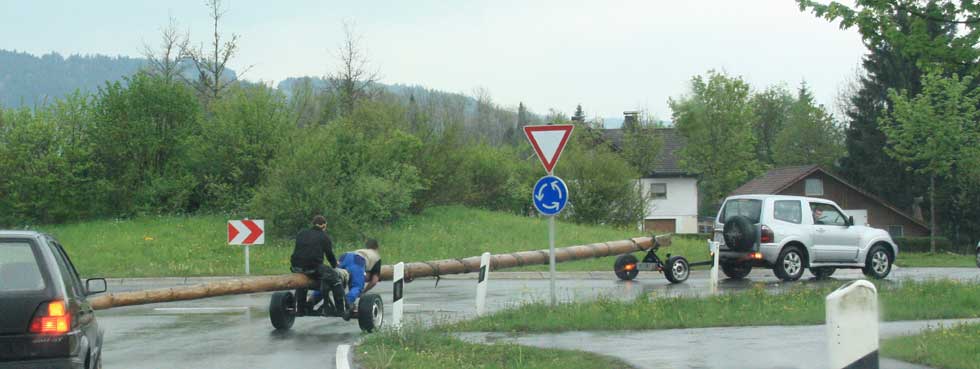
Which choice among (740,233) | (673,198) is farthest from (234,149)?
(673,198)

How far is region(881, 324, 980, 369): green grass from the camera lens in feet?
27.2

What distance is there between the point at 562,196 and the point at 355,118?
23.9 metres

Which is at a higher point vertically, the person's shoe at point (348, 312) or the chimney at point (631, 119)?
the chimney at point (631, 119)

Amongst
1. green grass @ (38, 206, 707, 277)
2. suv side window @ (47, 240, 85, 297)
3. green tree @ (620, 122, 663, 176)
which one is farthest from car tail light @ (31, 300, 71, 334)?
green tree @ (620, 122, 663, 176)

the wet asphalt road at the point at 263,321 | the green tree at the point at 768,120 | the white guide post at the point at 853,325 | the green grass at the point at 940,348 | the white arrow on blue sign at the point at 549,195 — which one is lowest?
the wet asphalt road at the point at 263,321

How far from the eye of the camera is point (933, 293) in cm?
1434

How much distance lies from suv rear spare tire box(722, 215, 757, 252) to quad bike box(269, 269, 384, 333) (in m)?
9.14

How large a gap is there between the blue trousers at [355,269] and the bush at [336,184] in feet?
47.6

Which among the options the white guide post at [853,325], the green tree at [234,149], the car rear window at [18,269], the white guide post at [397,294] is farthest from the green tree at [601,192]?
the white guide post at [853,325]

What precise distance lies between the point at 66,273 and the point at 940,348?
7.32 meters

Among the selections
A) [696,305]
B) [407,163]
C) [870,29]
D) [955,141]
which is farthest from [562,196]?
[955,141]

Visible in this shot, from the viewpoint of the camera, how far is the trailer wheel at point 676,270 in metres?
20.5

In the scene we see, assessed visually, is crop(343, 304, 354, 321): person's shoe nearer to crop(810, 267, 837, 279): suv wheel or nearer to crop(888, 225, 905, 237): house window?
crop(810, 267, 837, 279): suv wheel

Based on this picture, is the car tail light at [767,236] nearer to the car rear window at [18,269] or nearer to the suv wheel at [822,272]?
the suv wheel at [822,272]
